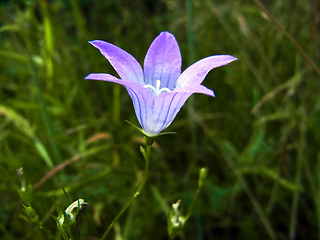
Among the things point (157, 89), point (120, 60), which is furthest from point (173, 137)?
point (120, 60)

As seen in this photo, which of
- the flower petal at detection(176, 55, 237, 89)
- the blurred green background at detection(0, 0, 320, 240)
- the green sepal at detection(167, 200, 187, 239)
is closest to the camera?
the flower petal at detection(176, 55, 237, 89)

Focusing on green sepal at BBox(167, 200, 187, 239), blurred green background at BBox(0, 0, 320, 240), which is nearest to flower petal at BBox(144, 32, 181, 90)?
green sepal at BBox(167, 200, 187, 239)

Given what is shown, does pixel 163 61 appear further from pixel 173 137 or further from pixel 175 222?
pixel 173 137

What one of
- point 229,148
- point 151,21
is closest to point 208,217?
point 229,148

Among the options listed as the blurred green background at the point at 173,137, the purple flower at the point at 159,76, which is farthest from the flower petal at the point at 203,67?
the blurred green background at the point at 173,137

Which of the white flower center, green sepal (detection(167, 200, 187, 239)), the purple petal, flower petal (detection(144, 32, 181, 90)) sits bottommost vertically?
green sepal (detection(167, 200, 187, 239))

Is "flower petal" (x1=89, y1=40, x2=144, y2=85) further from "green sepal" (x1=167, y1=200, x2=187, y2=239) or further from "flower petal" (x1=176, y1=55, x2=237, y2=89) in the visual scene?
"green sepal" (x1=167, y1=200, x2=187, y2=239)

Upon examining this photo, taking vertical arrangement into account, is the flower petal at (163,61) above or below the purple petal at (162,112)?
above

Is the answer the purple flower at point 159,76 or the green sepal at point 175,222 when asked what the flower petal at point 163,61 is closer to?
the purple flower at point 159,76
